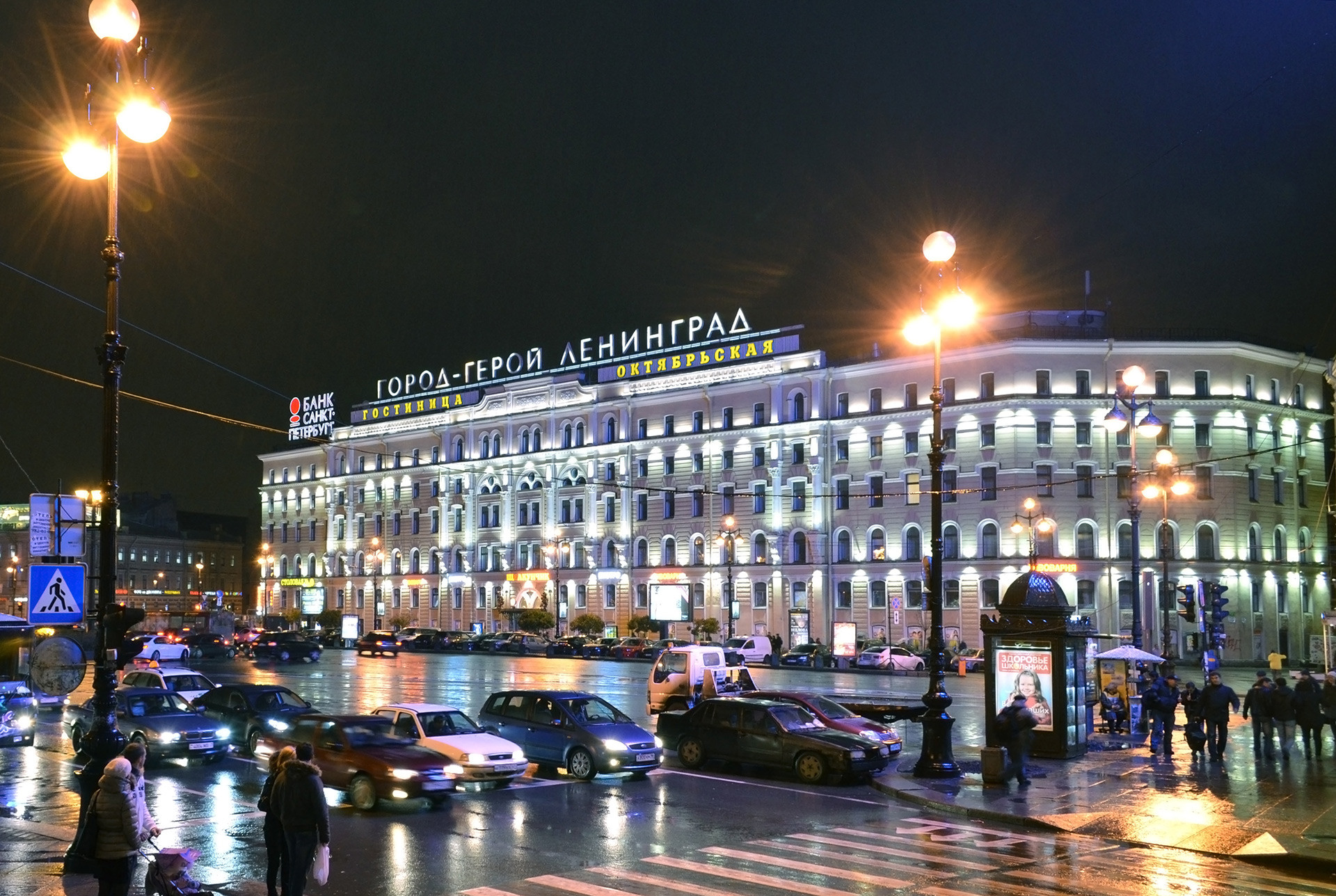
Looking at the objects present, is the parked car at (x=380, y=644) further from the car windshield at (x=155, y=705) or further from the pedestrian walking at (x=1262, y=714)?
the pedestrian walking at (x=1262, y=714)

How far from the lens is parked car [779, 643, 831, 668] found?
2378 inches

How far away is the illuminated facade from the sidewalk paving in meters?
32.1

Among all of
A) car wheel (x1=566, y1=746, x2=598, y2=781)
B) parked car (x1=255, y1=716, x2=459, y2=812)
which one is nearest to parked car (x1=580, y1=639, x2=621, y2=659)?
car wheel (x1=566, y1=746, x2=598, y2=781)

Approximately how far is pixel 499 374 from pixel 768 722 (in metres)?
73.9

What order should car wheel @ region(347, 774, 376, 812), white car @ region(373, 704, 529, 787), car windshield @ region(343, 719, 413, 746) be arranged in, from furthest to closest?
white car @ region(373, 704, 529, 787)
car windshield @ region(343, 719, 413, 746)
car wheel @ region(347, 774, 376, 812)

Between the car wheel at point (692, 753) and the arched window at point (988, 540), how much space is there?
48784 mm

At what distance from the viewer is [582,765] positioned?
68.1 ft

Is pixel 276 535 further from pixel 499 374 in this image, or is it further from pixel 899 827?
pixel 899 827

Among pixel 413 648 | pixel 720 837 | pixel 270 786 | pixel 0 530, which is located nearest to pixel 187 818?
pixel 270 786

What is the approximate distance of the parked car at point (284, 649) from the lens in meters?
64.8

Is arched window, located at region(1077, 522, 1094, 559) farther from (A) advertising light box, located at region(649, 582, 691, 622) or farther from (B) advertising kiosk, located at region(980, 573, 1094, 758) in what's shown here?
(B) advertising kiosk, located at region(980, 573, 1094, 758)

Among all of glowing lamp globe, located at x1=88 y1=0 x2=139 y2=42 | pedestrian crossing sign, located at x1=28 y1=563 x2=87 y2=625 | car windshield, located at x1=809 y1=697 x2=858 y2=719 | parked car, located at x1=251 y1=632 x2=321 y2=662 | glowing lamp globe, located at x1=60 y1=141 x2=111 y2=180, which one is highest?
glowing lamp globe, located at x1=88 y1=0 x2=139 y2=42

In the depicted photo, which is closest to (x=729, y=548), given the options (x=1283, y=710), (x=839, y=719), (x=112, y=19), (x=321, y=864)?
(x=839, y=719)

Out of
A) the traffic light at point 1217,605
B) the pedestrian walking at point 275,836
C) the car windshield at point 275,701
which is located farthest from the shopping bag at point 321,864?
the traffic light at point 1217,605
